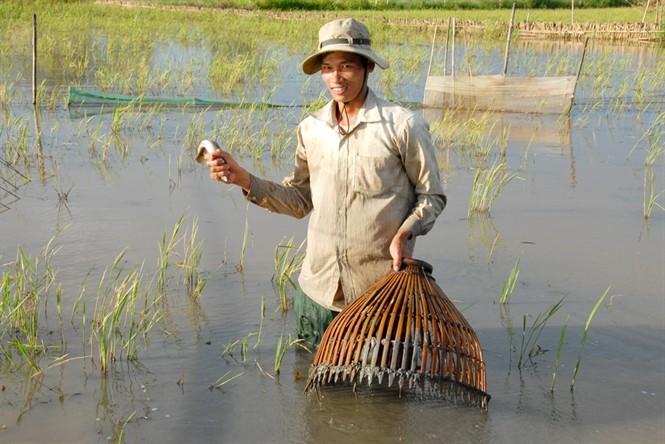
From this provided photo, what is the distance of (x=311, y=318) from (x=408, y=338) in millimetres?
515

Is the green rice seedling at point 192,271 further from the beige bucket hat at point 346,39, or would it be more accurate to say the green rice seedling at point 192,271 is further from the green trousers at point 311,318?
the beige bucket hat at point 346,39

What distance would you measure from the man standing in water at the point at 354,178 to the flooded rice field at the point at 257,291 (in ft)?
1.66

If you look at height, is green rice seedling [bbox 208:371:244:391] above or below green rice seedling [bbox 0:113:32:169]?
below

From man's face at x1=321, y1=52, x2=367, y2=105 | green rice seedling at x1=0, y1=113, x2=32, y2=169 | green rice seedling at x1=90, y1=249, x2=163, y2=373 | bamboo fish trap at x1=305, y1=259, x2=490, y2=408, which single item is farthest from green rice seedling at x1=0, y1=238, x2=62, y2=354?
green rice seedling at x1=0, y1=113, x2=32, y2=169

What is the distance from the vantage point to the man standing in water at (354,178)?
2.58 metres

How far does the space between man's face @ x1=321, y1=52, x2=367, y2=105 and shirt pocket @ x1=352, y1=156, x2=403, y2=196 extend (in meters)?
0.19

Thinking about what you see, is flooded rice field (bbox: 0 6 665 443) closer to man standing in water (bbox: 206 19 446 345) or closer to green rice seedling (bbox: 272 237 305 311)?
green rice seedling (bbox: 272 237 305 311)

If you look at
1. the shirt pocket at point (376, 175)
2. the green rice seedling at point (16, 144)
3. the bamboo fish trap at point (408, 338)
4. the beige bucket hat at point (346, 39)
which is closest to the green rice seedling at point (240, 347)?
the bamboo fish trap at point (408, 338)

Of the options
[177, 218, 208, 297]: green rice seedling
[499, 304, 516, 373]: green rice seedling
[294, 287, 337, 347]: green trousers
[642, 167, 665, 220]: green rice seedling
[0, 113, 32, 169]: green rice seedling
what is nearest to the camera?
[294, 287, 337, 347]: green trousers

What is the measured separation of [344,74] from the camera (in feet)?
8.47

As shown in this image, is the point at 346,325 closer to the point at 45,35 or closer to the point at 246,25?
the point at 45,35

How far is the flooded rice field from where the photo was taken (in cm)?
289

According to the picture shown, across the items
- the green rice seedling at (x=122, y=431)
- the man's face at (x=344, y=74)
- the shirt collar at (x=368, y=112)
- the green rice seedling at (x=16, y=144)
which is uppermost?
the man's face at (x=344, y=74)

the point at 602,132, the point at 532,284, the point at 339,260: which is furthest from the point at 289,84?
the point at 339,260
